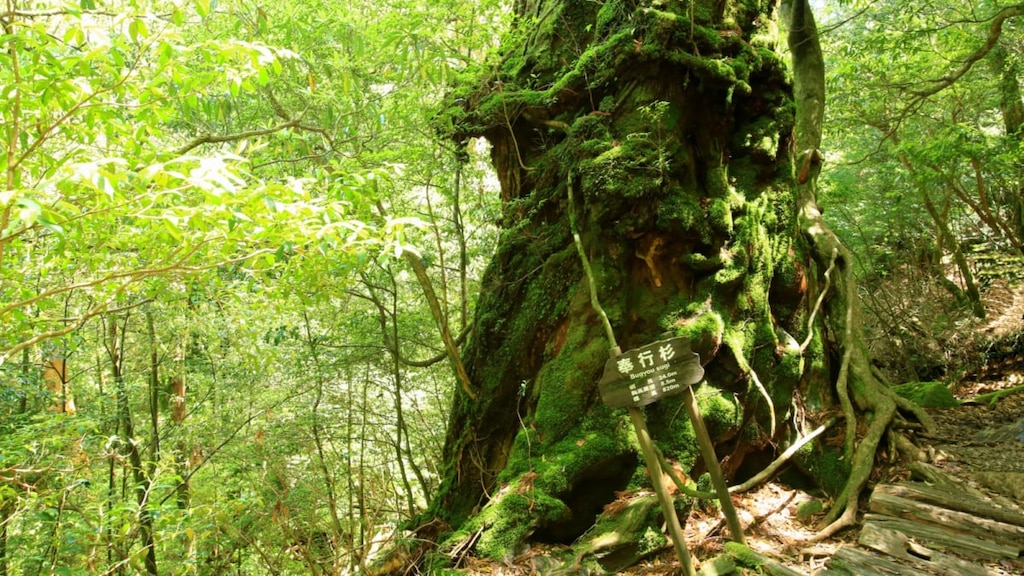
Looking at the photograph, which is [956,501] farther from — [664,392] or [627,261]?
[627,261]

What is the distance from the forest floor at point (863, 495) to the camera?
3.93m

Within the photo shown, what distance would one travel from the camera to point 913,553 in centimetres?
384

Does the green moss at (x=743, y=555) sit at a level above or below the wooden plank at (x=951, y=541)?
above

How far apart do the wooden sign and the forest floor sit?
45.7 inches

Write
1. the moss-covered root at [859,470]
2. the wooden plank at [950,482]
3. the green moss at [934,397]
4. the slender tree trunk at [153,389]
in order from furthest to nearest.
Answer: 1. the slender tree trunk at [153,389]
2. the green moss at [934,397]
3. the wooden plank at [950,482]
4. the moss-covered root at [859,470]

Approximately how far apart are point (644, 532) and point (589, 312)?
1714 mm

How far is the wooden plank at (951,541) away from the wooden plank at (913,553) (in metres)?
0.09

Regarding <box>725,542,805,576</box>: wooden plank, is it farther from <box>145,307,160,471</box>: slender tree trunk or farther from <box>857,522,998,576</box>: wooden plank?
<box>145,307,160,471</box>: slender tree trunk

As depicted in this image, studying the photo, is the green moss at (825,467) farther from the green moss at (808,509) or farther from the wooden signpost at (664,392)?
the wooden signpost at (664,392)

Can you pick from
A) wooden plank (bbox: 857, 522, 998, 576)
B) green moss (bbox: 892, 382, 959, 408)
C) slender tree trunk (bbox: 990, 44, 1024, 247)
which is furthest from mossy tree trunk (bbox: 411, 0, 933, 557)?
slender tree trunk (bbox: 990, 44, 1024, 247)

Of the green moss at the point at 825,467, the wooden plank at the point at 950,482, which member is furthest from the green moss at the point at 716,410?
the wooden plank at the point at 950,482

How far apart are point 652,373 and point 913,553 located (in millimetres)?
2089

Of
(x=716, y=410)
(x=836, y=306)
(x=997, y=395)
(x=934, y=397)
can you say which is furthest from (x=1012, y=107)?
(x=716, y=410)

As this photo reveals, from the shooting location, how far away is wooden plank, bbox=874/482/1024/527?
425 centimetres
